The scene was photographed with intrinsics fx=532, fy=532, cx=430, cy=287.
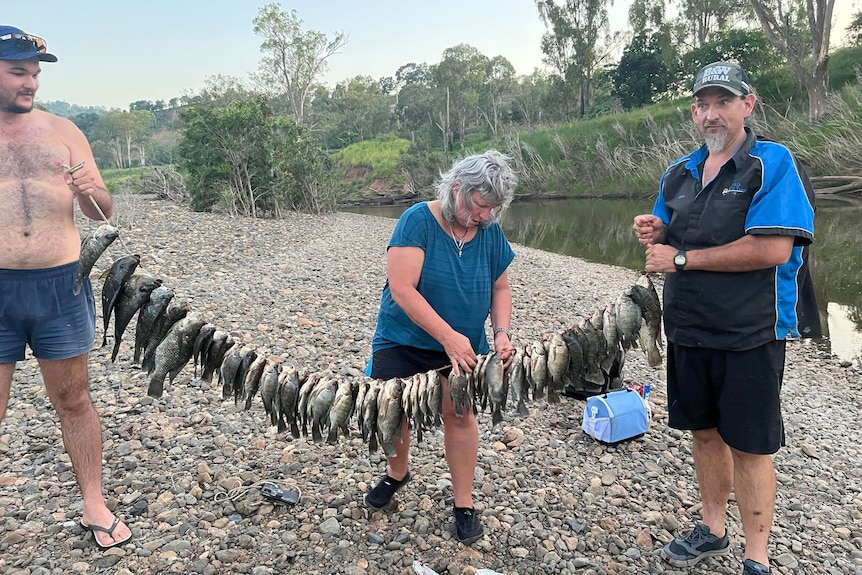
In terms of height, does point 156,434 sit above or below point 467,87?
below

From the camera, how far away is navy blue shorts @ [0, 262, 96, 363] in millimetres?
3146

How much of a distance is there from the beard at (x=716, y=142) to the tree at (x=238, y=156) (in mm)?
22833

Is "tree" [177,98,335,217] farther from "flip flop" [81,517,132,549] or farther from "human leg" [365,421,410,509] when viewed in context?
"human leg" [365,421,410,509]

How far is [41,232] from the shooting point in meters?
3.20

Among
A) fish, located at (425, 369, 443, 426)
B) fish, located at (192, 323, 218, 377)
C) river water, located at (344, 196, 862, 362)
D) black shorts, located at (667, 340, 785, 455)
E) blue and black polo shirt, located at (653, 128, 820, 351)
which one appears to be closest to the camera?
blue and black polo shirt, located at (653, 128, 820, 351)

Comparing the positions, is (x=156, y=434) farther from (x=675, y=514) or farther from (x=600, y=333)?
(x=675, y=514)

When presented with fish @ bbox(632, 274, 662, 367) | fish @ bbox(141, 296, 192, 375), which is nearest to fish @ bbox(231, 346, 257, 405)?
fish @ bbox(141, 296, 192, 375)

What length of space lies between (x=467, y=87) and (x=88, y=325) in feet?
257

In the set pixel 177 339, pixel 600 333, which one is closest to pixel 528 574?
pixel 600 333

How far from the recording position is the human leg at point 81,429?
339 cm

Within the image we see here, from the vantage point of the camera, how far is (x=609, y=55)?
67.4 metres

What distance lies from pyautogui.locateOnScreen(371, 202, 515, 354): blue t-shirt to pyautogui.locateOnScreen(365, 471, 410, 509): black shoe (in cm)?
111

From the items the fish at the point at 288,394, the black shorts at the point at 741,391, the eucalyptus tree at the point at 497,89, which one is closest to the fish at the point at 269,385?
the fish at the point at 288,394

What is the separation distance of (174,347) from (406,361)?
1543mm
